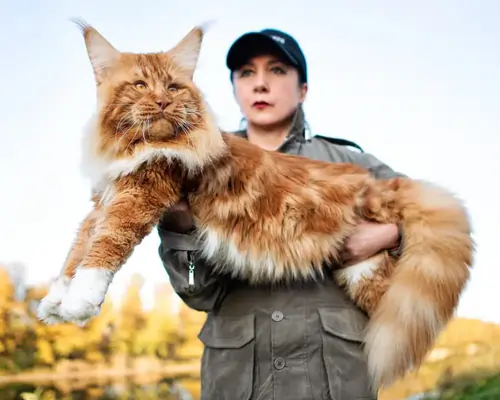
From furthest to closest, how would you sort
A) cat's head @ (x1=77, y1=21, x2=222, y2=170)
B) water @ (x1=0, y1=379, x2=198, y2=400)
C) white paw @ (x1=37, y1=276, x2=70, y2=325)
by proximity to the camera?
water @ (x1=0, y1=379, x2=198, y2=400)
cat's head @ (x1=77, y1=21, x2=222, y2=170)
white paw @ (x1=37, y1=276, x2=70, y2=325)

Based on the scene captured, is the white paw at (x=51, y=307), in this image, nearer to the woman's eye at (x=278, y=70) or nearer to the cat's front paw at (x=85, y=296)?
the cat's front paw at (x=85, y=296)

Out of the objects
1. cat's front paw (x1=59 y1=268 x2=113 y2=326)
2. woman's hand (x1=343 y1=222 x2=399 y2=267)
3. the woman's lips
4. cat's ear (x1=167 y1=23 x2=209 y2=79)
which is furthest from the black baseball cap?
cat's front paw (x1=59 y1=268 x2=113 y2=326)

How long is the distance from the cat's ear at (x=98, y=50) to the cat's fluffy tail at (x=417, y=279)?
34.8 inches

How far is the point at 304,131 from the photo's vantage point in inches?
78.4

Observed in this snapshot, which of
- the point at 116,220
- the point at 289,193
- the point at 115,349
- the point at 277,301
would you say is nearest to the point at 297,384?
the point at 277,301

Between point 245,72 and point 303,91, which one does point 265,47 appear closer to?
point 245,72

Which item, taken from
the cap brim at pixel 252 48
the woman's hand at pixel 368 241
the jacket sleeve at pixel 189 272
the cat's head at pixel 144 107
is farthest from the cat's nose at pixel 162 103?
the woman's hand at pixel 368 241

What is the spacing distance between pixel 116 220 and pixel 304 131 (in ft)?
2.92

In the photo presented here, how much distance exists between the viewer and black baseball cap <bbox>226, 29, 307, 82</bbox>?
1.86 m

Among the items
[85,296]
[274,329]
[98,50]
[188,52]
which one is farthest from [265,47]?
[85,296]

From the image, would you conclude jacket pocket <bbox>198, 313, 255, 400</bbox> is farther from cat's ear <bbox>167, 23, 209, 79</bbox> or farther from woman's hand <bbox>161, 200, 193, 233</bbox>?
cat's ear <bbox>167, 23, 209, 79</bbox>

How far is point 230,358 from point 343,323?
32cm

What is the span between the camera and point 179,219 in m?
1.50

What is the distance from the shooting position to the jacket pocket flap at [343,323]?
4.92 ft
